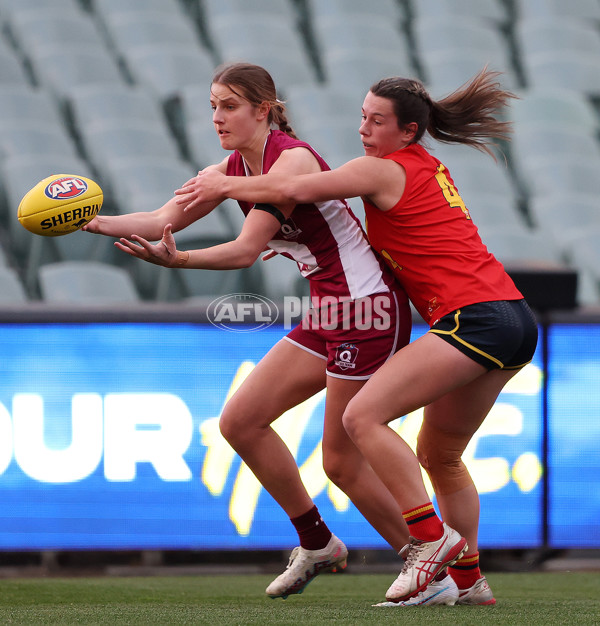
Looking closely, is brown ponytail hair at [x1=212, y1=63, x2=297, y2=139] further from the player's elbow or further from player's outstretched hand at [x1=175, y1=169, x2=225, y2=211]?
the player's elbow

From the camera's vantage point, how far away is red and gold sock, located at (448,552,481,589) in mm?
2936

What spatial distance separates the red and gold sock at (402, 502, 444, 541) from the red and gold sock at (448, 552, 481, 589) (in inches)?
12.1

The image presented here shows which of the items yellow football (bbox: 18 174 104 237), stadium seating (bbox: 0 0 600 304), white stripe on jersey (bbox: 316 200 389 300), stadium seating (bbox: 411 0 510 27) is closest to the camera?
yellow football (bbox: 18 174 104 237)

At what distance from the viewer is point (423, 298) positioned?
2.75 meters

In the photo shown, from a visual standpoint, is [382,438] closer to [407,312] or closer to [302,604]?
[407,312]

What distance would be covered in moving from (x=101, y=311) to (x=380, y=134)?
191cm

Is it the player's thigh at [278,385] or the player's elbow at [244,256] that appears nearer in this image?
the player's elbow at [244,256]

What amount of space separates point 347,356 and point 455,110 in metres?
0.77

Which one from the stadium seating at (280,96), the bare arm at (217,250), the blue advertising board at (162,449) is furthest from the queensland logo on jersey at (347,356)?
the stadium seating at (280,96)

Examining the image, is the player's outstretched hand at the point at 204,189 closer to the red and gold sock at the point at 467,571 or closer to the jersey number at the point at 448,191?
the jersey number at the point at 448,191

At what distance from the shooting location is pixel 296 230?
9.24 ft

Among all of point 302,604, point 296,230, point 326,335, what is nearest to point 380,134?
point 296,230

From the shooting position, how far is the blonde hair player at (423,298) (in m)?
2.62

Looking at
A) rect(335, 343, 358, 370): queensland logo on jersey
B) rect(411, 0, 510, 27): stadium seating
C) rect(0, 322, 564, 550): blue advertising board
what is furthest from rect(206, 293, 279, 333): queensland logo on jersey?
rect(411, 0, 510, 27): stadium seating
